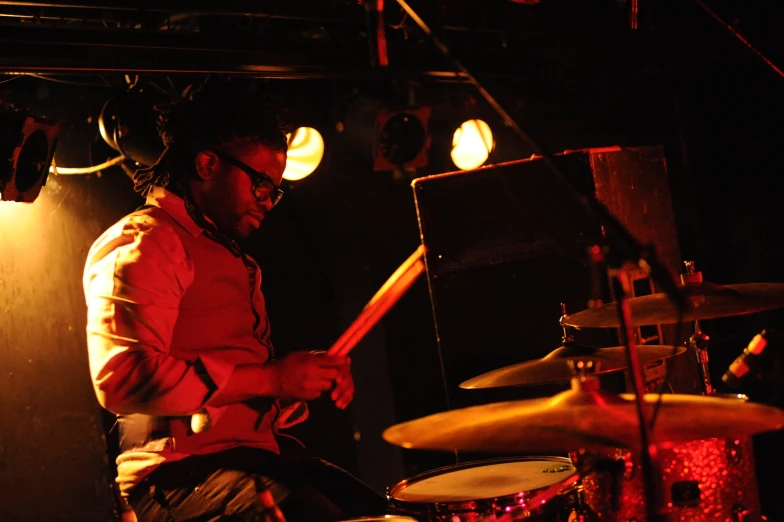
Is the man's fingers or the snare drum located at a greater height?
the man's fingers

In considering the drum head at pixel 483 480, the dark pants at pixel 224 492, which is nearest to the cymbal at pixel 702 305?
the drum head at pixel 483 480

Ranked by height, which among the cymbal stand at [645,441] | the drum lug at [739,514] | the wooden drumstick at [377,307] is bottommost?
the drum lug at [739,514]

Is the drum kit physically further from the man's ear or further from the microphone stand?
the man's ear

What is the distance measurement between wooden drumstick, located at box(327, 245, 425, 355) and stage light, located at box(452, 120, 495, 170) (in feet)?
5.46

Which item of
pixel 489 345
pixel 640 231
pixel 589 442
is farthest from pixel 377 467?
pixel 589 442

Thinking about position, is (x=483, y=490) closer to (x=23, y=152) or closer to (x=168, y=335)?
(x=168, y=335)

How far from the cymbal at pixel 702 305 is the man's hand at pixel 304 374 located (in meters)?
0.80

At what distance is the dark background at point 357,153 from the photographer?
3537 mm

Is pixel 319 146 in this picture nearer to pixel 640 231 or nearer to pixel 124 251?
pixel 640 231

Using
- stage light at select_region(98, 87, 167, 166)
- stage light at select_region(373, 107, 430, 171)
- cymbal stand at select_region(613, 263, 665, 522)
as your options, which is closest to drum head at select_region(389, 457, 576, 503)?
cymbal stand at select_region(613, 263, 665, 522)

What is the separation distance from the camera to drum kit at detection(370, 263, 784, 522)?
1.80 m

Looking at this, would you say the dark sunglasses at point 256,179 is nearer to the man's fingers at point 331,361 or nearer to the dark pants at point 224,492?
the man's fingers at point 331,361

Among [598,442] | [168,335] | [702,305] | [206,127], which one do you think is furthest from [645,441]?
[206,127]

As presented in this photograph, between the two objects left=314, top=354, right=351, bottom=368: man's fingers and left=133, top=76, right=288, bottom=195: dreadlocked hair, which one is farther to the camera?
left=133, top=76, right=288, bottom=195: dreadlocked hair
